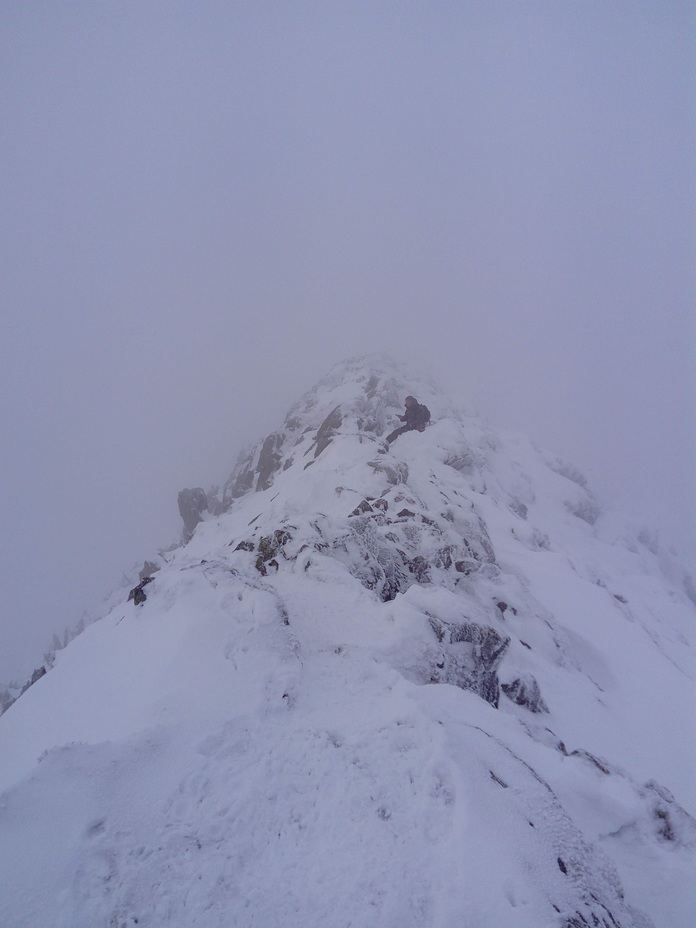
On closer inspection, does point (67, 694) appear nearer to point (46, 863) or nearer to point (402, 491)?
point (46, 863)

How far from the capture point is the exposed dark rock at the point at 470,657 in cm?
1391

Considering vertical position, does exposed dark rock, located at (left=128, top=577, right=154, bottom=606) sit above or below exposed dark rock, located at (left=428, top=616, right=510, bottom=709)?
below

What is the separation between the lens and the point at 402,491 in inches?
940

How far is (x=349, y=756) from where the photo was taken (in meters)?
9.66

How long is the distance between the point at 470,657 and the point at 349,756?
249 inches

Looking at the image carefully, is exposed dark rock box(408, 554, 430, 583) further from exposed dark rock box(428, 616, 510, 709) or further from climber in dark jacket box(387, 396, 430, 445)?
climber in dark jacket box(387, 396, 430, 445)

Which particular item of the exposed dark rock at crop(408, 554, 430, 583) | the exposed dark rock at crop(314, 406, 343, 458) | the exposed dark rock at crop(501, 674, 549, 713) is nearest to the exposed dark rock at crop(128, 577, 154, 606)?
the exposed dark rock at crop(408, 554, 430, 583)

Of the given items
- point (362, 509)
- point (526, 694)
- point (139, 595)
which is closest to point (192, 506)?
point (362, 509)

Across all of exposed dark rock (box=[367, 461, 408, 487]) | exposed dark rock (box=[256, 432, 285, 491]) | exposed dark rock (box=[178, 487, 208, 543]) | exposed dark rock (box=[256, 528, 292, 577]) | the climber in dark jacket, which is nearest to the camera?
exposed dark rock (box=[256, 528, 292, 577])

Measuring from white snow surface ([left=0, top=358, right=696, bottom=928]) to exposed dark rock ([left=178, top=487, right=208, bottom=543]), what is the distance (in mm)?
29117

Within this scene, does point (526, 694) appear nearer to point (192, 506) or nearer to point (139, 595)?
point (139, 595)

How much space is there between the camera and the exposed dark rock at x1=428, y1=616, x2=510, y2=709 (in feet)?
45.6

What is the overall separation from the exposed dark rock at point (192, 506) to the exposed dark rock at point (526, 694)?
40366mm

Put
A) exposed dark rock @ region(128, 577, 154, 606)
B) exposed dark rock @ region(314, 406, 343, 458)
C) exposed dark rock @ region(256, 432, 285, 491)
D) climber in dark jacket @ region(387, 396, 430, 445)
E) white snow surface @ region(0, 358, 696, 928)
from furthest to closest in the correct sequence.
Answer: exposed dark rock @ region(256, 432, 285, 491) → exposed dark rock @ region(314, 406, 343, 458) → climber in dark jacket @ region(387, 396, 430, 445) → exposed dark rock @ region(128, 577, 154, 606) → white snow surface @ region(0, 358, 696, 928)
